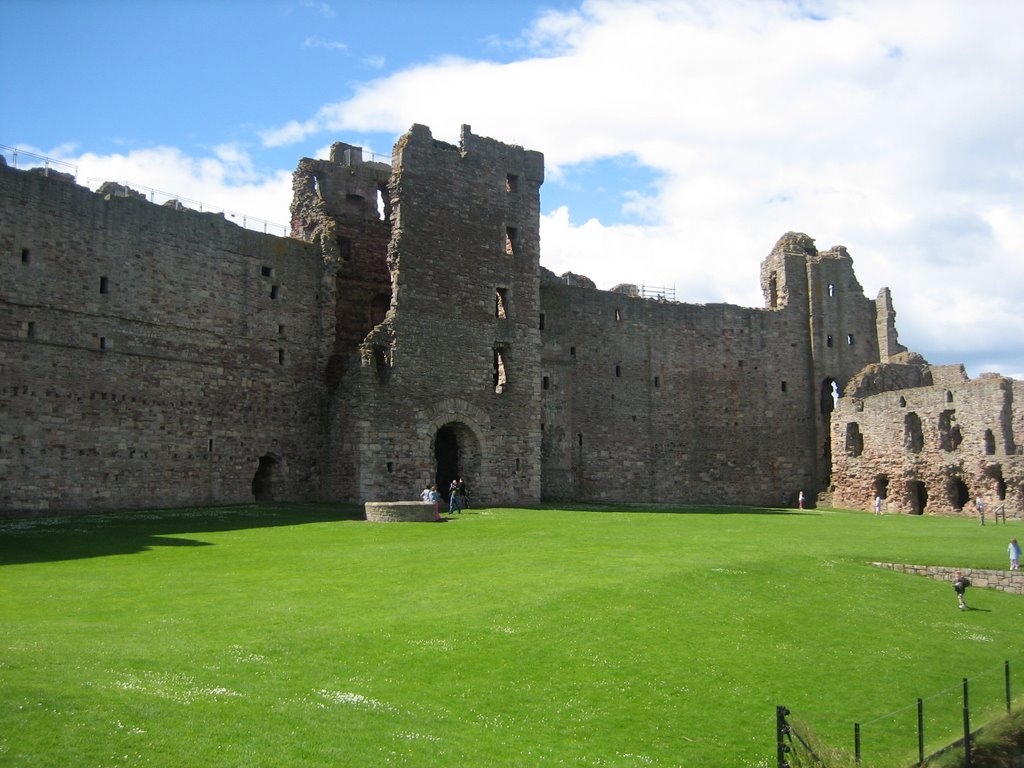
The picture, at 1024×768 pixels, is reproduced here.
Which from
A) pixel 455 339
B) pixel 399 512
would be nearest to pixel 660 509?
pixel 455 339

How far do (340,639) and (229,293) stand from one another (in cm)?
2190

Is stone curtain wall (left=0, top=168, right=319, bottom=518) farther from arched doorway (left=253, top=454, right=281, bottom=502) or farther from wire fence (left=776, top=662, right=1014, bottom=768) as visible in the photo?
wire fence (left=776, top=662, right=1014, bottom=768)

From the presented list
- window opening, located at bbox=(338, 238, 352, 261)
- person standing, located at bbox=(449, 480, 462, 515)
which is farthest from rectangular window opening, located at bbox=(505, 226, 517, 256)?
person standing, located at bbox=(449, 480, 462, 515)

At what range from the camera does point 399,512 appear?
28.5m

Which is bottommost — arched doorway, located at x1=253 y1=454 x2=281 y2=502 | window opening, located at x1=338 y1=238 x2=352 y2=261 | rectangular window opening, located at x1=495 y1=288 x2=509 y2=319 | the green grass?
the green grass

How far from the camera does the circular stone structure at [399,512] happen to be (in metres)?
28.5

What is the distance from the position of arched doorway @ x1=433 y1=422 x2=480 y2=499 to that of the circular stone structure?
6414 millimetres

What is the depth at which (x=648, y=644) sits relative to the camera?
15.0 metres

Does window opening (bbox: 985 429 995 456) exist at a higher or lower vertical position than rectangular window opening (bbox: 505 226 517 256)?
lower

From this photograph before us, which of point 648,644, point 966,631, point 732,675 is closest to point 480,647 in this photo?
point 648,644

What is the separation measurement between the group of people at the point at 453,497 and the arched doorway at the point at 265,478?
5.33 m

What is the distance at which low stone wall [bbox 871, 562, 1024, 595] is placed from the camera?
21.8 m

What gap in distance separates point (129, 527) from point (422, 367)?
1266cm

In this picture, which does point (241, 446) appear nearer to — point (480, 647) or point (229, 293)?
point (229, 293)
